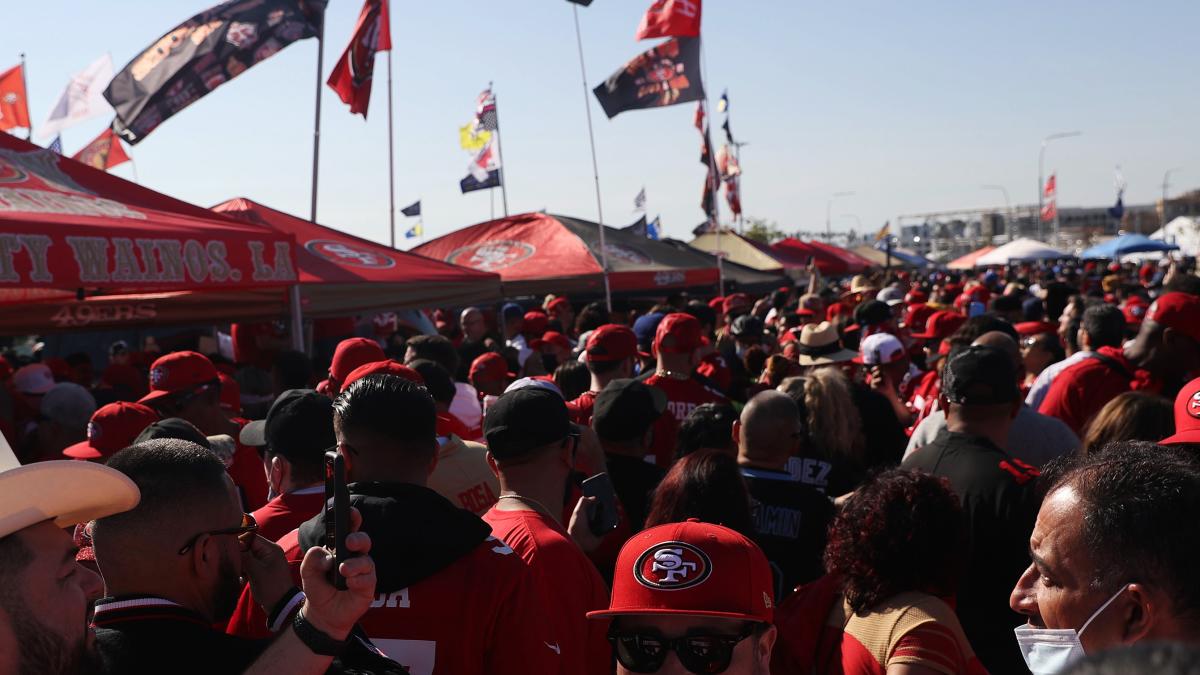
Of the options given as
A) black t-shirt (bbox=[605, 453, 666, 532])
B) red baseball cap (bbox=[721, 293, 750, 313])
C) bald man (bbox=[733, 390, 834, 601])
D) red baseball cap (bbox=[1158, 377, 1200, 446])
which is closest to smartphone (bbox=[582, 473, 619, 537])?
bald man (bbox=[733, 390, 834, 601])

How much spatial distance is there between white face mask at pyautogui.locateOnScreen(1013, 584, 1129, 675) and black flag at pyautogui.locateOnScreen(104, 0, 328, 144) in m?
9.06

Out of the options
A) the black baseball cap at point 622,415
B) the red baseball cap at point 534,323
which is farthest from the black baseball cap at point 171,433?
the red baseball cap at point 534,323

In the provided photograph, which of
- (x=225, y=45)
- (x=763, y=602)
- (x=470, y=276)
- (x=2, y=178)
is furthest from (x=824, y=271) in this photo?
(x=763, y=602)

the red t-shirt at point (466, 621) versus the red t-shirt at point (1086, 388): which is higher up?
the red t-shirt at point (466, 621)

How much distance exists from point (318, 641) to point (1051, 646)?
1321 mm

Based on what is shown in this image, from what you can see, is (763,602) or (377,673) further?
(763,602)

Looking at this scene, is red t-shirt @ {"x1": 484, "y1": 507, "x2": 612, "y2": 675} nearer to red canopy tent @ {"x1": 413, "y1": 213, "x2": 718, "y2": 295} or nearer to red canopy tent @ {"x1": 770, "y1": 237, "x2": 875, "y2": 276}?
red canopy tent @ {"x1": 413, "y1": 213, "x2": 718, "y2": 295}

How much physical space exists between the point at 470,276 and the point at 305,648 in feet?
31.5

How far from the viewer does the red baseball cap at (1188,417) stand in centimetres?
334

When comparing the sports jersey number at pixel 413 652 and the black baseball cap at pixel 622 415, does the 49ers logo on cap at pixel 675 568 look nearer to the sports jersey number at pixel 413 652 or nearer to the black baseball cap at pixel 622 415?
the sports jersey number at pixel 413 652

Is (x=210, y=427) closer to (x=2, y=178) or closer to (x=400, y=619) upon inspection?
(x=2, y=178)

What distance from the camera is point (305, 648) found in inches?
73.9

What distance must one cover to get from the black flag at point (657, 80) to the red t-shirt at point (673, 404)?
8390mm

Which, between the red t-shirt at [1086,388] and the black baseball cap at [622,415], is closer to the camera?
the black baseball cap at [622,415]
